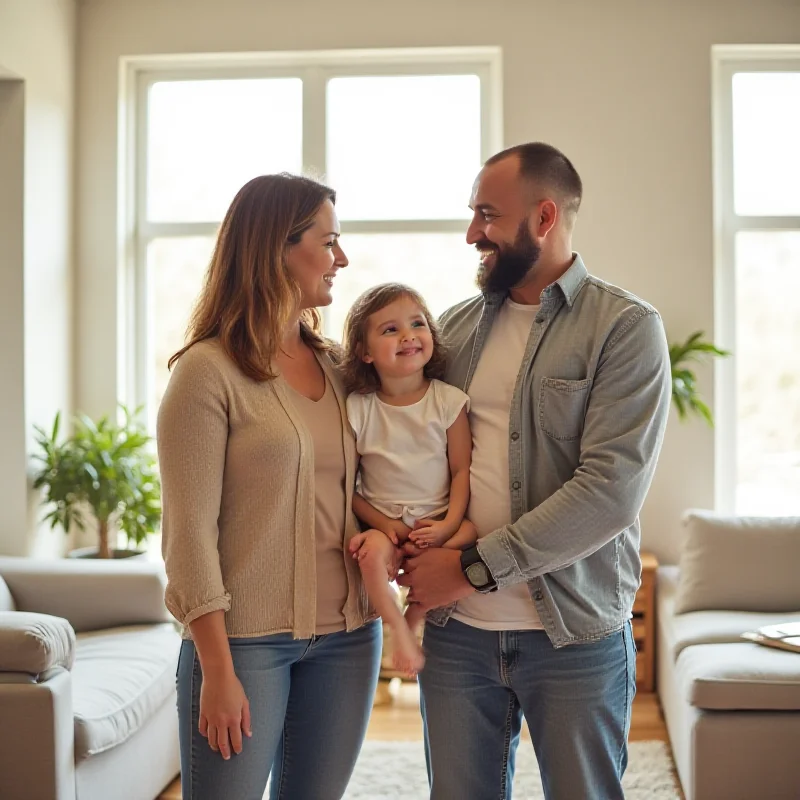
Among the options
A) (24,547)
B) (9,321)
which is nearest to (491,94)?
(9,321)

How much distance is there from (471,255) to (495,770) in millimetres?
2888

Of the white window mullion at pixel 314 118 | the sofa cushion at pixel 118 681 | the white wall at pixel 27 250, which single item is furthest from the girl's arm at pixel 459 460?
the white window mullion at pixel 314 118

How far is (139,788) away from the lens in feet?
9.13

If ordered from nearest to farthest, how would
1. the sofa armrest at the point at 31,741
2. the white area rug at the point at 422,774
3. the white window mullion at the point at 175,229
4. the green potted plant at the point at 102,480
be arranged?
1. the sofa armrest at the point at 31,741
2. the white area rug at the point at 422,774
3. the green potted plant at the point at 102,480
4. the white window mullion at the point at 175,229

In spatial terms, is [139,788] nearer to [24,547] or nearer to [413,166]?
[24,547]

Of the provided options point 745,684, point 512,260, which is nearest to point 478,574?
point 512,260

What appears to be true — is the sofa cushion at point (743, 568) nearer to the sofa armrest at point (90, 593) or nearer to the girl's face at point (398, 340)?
the sofa armrest at point (90, 593)

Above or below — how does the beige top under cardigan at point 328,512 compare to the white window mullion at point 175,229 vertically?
below

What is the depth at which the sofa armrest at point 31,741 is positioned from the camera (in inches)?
92.5

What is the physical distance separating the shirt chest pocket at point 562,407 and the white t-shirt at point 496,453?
0.08m

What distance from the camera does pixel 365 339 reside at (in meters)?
1.89

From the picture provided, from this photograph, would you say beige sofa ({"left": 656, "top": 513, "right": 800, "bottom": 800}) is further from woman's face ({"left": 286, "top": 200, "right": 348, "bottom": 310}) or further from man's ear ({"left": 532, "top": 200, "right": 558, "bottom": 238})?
woman's face ({"left": 286, "top": 200, "right": 348, "bottom": 310})

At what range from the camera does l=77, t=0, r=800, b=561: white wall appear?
4055 mm

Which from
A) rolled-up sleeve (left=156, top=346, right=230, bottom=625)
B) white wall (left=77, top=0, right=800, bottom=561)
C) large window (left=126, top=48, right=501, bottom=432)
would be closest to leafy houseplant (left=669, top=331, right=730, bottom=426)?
white wall (left=77, top=0, right=800, bottom=561)
